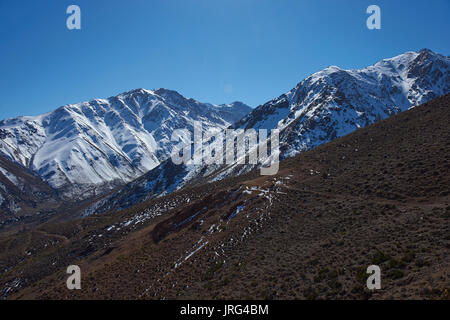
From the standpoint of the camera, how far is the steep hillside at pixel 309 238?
18406 millimetres

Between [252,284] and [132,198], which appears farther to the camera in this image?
[132,198]

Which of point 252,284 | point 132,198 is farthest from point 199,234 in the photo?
point 132,198

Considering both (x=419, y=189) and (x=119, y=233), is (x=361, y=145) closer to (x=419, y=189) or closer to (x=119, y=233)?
(x=419, y=189)

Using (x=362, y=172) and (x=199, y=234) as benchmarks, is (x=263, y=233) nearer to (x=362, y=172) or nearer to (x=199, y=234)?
(x=199, y=234)

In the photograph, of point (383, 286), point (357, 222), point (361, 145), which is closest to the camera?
point (383, 286)

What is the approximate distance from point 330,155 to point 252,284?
31778 millimetres

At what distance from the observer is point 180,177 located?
176 meters

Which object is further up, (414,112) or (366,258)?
(414,112)

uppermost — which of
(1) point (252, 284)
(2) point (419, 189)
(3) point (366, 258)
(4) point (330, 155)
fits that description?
(4) point (330, 155)

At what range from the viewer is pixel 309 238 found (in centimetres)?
2514

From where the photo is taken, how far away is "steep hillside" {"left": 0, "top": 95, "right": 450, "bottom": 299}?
1841 centimetres

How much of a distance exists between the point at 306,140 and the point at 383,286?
14724 cm

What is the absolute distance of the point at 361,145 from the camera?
45812 millimetres

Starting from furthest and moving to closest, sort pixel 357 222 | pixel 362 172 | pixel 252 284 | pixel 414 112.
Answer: pixel 414 112 → pixel 362 172 → pixel 357 222 → pixel 252 284
